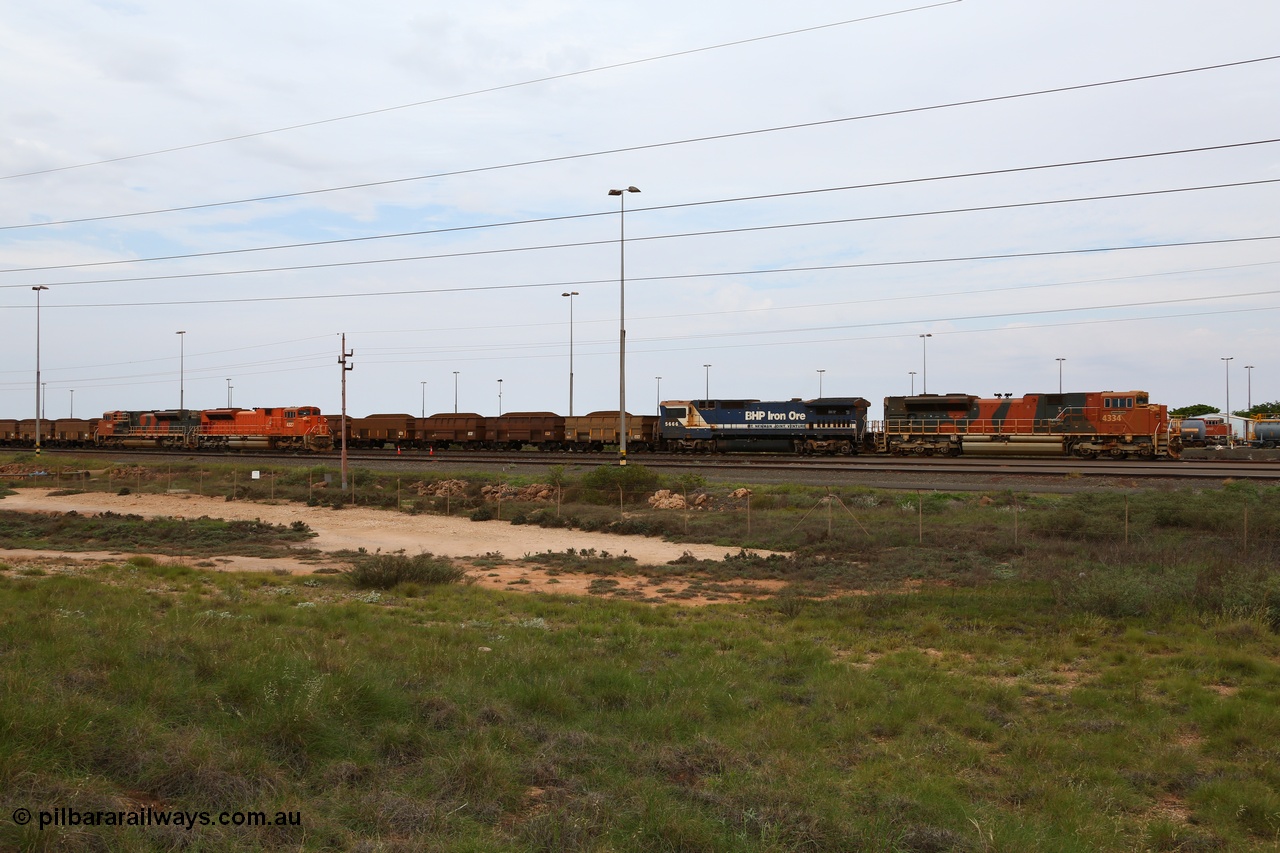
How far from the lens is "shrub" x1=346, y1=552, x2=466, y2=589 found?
18062mm

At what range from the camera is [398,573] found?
18.4 metres

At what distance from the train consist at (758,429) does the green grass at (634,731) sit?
1111 inches

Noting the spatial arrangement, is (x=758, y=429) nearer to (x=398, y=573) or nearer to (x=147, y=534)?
(x=147, y=534)

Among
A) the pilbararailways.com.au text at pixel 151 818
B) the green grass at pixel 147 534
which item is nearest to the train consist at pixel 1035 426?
the green grass at pixel 147 534

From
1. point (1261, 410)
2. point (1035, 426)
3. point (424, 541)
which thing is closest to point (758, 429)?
point (1035, 426)

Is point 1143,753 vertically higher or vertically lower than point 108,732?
lower

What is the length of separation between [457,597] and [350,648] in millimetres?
5966

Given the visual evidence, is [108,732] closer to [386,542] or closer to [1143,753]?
[1143,753]

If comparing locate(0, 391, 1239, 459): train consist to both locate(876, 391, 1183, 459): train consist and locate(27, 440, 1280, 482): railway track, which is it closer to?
locate(876, 391, 1183, 459): train consist

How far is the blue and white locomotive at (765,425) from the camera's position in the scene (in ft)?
178

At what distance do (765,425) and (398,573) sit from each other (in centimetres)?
4022

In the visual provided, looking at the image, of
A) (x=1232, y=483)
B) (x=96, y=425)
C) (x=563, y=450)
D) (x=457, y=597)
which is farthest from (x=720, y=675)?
(x=96, y=425)

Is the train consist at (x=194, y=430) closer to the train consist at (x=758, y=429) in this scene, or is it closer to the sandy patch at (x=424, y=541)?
the train consist at (x=758, y=429)

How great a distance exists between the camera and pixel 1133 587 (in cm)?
1484
